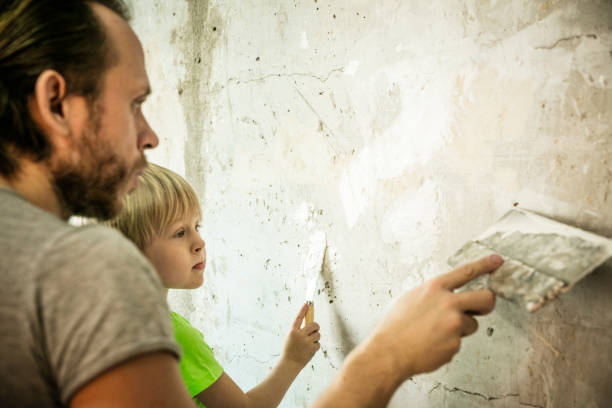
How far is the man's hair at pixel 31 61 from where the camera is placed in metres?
0.66

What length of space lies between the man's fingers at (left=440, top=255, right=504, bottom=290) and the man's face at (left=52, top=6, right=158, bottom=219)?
536 millimetres

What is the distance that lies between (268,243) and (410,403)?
0.58m

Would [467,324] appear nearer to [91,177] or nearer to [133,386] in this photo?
[133,386]

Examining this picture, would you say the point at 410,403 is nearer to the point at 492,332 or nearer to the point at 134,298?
the point at 492,332

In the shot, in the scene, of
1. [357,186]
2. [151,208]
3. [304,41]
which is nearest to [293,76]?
[304,41]

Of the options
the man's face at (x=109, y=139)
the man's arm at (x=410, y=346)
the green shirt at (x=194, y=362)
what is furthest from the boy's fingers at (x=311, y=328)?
the man's face at (x=109, y=139)

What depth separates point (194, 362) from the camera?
1.07 meters

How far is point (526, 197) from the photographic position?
2.68 feet

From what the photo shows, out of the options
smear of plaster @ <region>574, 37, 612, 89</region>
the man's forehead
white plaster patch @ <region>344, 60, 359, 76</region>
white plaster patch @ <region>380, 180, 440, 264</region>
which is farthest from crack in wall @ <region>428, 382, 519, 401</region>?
the man's forehead

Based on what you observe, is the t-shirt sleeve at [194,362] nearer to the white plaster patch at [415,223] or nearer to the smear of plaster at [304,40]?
the white plaster patch at [415,223]

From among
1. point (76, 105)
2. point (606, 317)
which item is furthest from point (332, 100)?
point (606, 317)

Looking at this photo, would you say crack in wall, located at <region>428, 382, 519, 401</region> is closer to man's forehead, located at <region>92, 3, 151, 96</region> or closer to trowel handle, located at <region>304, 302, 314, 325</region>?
trowel handle, located at <region>304, 302, 314, 325</region>

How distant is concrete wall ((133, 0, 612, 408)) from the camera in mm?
770

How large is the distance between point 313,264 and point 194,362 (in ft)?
1.26
